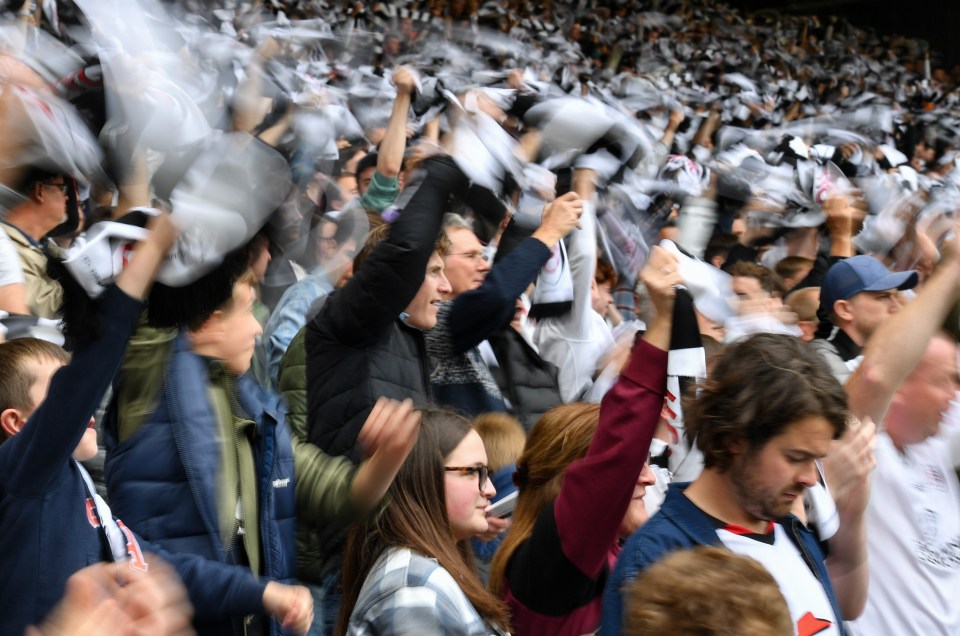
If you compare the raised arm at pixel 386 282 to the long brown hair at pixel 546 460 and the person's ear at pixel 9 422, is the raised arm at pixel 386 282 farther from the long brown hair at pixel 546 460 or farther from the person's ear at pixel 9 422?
the person's ear at pixel 9 422

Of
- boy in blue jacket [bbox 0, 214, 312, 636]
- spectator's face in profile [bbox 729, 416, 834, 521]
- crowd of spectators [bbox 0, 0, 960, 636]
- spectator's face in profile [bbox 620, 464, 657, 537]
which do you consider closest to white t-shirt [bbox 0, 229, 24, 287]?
crowd of spectators [bbox 0, 0, 960, 636]

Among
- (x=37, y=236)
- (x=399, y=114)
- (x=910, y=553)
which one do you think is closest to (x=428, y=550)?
(x=910, y=553)

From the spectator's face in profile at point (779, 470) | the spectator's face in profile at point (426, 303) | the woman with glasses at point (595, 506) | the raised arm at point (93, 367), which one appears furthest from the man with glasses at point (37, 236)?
the spectator's face in profile at point (779, 470)

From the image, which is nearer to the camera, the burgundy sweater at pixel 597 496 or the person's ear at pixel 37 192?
the burgundy sweater at pixel 597 496

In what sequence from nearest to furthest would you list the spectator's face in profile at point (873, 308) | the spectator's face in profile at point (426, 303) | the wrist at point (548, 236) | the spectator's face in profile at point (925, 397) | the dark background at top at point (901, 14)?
the spectator's face in profile at point (925, 397) → the spectator's face in profile at point (426, 303) → the wrist at point (548, 236) → the spectator's face in profile at point (873, 308) → the dark background at top at point (901, 14)

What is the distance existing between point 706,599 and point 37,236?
2200mm

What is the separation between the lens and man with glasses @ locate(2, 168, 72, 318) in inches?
115

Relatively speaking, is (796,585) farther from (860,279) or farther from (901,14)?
(901,14)

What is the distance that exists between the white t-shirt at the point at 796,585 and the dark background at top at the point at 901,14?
2150 cm

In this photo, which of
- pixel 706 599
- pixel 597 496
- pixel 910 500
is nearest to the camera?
pixel 706 599

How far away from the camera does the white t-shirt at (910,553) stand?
8.50 feet

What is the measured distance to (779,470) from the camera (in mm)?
2064

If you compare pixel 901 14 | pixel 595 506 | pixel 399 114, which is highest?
pixel 595 506

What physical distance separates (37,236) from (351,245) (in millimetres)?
825
